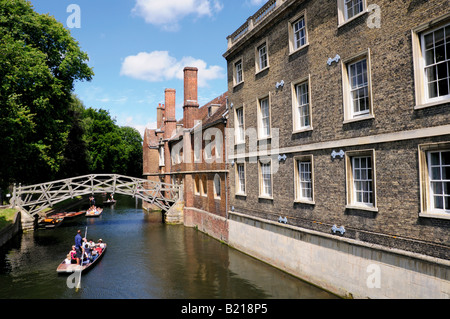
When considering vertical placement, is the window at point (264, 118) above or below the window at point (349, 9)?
below

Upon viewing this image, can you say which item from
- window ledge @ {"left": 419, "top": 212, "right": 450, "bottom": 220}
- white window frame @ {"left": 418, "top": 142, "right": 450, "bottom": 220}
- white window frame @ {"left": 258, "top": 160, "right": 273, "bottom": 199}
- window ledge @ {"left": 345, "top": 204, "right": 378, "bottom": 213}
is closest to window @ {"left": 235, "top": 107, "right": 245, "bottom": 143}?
white window frame @ {"left": 258, "top": 160, "right": 273, "bottom": 199}

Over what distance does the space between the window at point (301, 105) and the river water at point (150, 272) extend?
240 inches

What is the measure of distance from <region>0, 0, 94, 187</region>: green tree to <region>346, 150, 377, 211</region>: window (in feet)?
55.9

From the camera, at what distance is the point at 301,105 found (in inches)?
534

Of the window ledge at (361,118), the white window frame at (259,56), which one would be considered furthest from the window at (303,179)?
the white window frame at (259,56)

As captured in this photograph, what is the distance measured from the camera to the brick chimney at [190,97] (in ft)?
95.5

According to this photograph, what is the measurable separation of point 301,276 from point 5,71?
14.8 meters

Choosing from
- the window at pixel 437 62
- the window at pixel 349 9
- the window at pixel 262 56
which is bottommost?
the window at pixel 437 62

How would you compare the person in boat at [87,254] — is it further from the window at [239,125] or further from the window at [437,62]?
the window at [437,62]

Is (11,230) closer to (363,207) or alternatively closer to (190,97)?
(190,97)

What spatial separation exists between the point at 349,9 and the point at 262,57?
19.6 ft

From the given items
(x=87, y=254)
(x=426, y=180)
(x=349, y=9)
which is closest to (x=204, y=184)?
(x=87, y=254)

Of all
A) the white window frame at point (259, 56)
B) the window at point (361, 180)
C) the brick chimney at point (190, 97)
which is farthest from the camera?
the brick chimney at point (190, 97)
